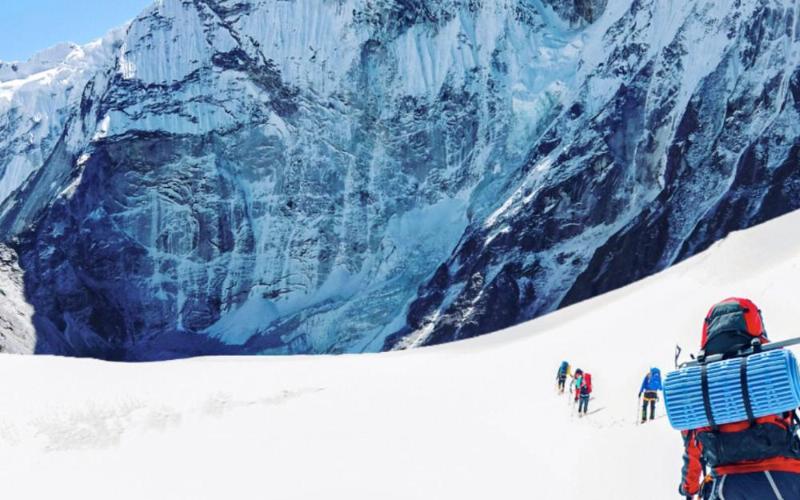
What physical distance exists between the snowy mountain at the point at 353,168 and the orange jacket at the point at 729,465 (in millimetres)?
89347

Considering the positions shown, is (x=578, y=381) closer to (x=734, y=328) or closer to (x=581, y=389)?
(x=581, y=389)

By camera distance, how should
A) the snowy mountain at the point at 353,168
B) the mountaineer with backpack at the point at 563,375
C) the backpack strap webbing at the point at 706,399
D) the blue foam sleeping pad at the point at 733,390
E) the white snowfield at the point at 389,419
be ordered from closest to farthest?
the blue foam sleeping pad at the point at 733,390 → the backpack strap webbing at the point at 706,399 → the white snowfield at the point at 389,419 → the mountaineer with backpack at the point at 563,375 → the snowy mountain at the point at 353,168

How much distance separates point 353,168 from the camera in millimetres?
127438

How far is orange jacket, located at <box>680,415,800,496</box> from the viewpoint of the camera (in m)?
5.46

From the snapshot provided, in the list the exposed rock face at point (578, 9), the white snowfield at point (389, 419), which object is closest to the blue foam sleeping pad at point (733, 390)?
the white snowfield at point (389, 419)

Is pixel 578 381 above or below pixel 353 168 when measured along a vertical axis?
below

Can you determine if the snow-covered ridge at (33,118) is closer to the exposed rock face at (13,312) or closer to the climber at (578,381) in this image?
the exposed rock face at (13,312)

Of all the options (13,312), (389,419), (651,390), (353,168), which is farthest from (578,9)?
(651,390)

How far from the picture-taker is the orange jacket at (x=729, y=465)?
17.9 ft

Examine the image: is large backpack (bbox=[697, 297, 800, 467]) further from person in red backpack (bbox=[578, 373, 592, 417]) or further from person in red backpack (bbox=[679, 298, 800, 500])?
person in red backpack (bbox=[578, 373, 592, 417])

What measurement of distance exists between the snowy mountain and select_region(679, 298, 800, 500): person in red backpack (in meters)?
89.5

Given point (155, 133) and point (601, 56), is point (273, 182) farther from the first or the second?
point (601, 56)

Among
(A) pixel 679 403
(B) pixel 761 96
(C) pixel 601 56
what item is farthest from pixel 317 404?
(C) pixel 601 56

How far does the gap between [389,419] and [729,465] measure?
47.0ft
